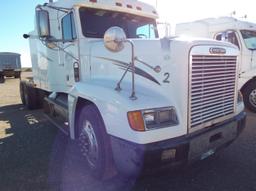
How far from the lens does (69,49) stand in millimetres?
4586

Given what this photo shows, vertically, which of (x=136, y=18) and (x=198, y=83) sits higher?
(x=136, y=18)

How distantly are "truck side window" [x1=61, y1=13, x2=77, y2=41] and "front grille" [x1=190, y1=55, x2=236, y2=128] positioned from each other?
2.40 m

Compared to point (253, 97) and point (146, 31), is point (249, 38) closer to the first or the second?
point (253, 97)

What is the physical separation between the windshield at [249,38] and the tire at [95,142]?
6.33 m

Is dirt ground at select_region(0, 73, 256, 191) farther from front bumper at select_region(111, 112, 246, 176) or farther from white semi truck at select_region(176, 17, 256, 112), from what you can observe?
white semi truck at select_region(176, 17, 256, 112)

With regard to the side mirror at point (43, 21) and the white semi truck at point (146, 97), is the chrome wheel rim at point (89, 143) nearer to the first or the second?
the white semi truck at point (146, 97)

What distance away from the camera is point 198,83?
9.36 ft

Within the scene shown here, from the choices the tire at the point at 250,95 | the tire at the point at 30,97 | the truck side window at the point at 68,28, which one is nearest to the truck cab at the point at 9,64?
the tire at the point at 30,97

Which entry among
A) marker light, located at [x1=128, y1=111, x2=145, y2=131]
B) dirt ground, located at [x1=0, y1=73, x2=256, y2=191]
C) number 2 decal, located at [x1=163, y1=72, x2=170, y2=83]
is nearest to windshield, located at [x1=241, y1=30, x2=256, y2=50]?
dirt ground, located at [x1=0, y1=73, x2=256, y2=191]

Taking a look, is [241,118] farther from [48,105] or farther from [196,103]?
[48,105]

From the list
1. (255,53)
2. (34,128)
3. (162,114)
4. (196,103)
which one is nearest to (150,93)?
(162,114)

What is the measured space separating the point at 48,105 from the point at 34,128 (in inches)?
32.3

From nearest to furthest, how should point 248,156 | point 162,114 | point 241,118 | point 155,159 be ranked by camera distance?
point 155,159 → point 162,114 → point 241,118 → point 248,156

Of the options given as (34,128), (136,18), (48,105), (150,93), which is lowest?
(34,128)
